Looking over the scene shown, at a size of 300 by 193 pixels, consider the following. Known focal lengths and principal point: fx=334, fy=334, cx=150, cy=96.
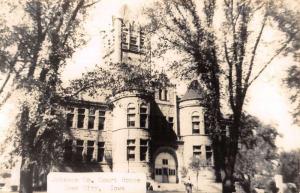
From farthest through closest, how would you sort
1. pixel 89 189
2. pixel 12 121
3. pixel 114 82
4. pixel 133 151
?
pixel 133 151, pixel 114 82, pixel 12 121, pixel 89 189

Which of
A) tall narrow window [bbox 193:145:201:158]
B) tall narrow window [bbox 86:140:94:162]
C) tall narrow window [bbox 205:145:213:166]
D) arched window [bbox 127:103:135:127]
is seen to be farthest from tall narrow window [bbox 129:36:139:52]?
tall narrow window [bbox 205:145:213:166]

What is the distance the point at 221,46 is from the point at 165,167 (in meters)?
16.5

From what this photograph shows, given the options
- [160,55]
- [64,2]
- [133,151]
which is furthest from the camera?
[133,151]

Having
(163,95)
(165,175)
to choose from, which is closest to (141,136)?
(165,175)

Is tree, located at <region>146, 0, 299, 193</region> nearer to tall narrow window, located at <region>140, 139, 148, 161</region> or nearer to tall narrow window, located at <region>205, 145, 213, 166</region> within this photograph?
tall narrow window, located at <region>140, 139, 148, 161</region>

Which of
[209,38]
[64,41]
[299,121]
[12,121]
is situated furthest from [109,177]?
[299,121]

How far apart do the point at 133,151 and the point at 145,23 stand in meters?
12.8

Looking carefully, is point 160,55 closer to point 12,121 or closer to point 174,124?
point 12,121

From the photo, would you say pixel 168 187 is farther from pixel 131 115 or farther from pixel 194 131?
pixel 131 115

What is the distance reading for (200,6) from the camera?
14.5m

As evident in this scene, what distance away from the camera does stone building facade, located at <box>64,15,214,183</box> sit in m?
25.9

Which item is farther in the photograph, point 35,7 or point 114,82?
point 114,82

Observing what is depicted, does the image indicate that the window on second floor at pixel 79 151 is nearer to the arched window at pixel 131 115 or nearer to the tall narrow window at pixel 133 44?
the arched window at pixel 131 115

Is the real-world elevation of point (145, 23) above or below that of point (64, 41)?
above
